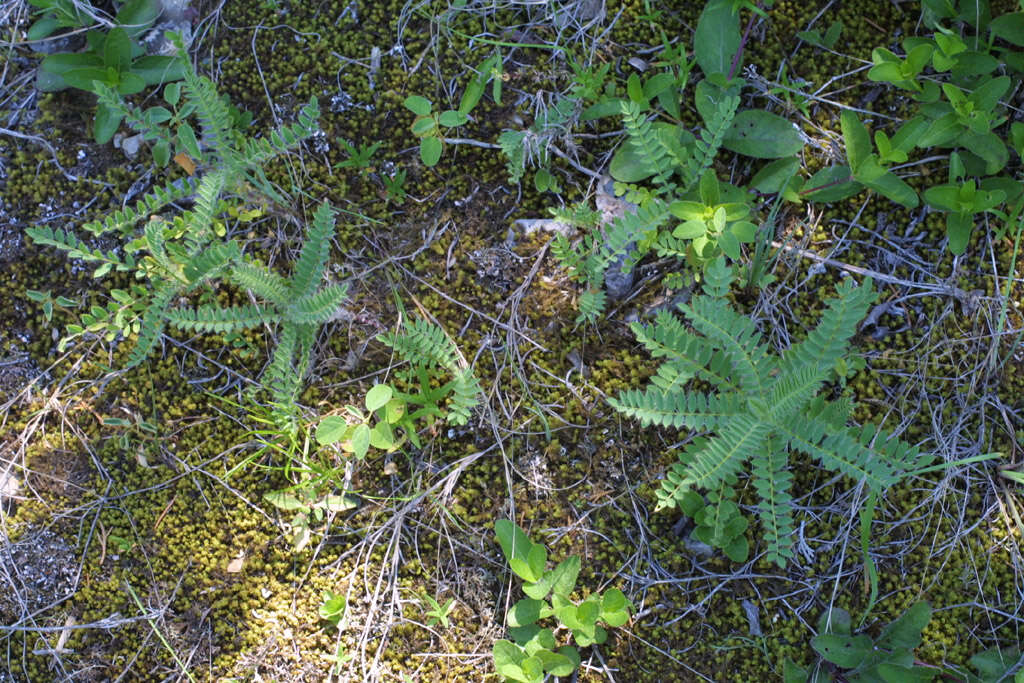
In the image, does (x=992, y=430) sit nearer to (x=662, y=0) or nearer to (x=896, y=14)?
(x=896, y=14)

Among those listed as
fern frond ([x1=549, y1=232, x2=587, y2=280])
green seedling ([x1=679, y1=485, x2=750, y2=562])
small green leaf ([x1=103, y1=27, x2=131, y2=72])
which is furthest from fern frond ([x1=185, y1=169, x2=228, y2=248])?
green seedling ([x1=679, y1=485, x2=750, y2=562])

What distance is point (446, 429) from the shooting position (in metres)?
2.66

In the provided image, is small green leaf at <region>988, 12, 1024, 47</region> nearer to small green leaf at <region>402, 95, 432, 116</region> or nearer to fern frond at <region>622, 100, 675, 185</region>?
fern frond at <region>622, 100, 675, 185</region>

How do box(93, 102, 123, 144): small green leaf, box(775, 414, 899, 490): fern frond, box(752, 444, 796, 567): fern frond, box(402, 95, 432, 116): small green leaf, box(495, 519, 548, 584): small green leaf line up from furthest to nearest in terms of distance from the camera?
box(93, 102, 123, 144): small green leaf → box(402, 95, 432, 116): small green leaf → box(495, 519, 548, 584): small green leaf → box(752, 444, 796, 567): fern frond → box(775, 414, 899, 490): fern frond

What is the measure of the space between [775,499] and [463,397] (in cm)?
106

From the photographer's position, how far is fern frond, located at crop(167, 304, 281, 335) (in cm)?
248

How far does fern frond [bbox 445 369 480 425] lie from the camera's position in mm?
2521

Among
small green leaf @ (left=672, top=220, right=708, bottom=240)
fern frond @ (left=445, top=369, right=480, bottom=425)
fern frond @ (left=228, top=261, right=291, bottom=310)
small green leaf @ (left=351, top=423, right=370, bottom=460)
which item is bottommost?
small green leaf @ (left=351, top=423, right=370, bottom=460)

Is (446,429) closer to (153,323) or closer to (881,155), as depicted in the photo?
(153,323)

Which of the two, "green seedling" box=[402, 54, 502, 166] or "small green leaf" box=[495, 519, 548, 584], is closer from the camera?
"small green leaf" box=[495, 519, 548, 584]

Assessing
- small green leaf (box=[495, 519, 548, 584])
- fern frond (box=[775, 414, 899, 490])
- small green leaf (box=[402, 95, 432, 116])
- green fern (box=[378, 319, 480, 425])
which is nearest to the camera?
fern frond (box=[775, 414, 899, 490])

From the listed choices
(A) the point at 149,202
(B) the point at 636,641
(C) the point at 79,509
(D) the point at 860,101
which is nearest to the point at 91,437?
(C) the point at 79,509

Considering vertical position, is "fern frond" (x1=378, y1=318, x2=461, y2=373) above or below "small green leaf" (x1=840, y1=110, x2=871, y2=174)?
below

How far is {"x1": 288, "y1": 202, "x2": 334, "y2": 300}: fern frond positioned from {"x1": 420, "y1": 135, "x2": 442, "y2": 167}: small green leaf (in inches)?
15.1
